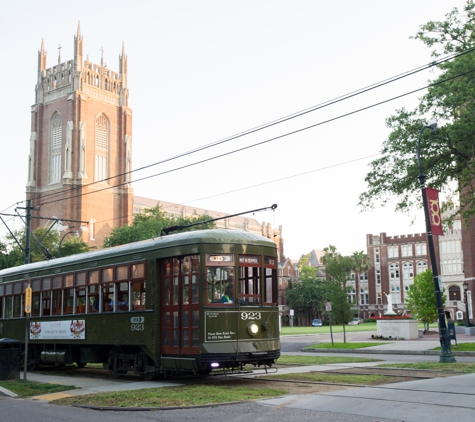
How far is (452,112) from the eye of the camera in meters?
26.3

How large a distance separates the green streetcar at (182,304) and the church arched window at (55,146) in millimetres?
69499

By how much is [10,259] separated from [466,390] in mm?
54292

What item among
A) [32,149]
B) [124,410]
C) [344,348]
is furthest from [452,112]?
[32,149]

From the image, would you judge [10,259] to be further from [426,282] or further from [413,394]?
[413,394]

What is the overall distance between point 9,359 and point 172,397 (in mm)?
6793

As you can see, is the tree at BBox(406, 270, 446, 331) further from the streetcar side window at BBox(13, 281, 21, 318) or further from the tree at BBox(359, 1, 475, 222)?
the streetcar side window at BBox(13, 281, 21, 318)

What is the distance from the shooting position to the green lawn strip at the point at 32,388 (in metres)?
13.8

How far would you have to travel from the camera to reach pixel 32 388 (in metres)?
14.4

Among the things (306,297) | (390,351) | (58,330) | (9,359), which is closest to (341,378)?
(9,359)

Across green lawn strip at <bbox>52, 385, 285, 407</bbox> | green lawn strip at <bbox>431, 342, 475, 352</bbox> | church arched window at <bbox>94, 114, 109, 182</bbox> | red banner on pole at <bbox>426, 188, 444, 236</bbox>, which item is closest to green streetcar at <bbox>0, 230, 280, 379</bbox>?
green lawn strip at <bbox>52, 385, 285, 407</bbox>

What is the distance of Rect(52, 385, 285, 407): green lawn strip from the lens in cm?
1128

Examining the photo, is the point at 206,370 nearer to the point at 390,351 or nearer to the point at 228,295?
the point at 228,295

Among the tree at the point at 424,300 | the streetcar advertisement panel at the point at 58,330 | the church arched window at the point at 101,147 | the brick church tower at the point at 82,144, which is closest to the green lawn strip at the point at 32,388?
the streetcar advertisement panel at the point at 58,330

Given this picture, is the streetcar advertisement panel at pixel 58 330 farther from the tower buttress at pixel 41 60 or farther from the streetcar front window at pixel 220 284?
the tower buttress at pixel 41 60
